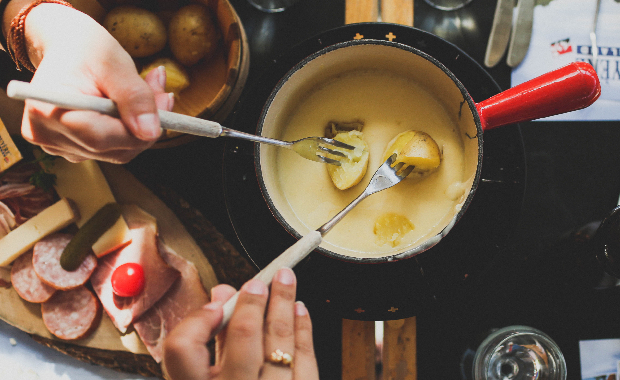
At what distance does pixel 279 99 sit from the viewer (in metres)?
0.68

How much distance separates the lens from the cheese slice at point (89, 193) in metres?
0.95

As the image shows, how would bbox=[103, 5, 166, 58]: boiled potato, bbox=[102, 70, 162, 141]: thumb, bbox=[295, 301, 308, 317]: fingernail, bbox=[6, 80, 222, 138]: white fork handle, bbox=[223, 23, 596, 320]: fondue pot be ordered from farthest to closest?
bbox=[103, 5, 166, 58]: boiled potato < bbox=[223, 23, 596, 320]: fondue pot < bbox=[295, 301, 308, 317]: fingernail < bbox=[102, 70, 162, 141]: thumb < bbox=[6, 80, 222, 138]: white fork handle

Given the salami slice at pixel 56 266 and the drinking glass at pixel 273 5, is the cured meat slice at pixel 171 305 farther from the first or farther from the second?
the drinking glass at pixel 273 5

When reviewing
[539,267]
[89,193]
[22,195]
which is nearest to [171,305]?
[89,193]

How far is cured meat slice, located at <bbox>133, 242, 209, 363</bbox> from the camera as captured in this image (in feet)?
3.09

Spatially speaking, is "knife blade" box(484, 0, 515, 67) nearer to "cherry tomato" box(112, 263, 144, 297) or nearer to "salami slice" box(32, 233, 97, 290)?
"cherry tomato" box(112, 263, 144, 297)

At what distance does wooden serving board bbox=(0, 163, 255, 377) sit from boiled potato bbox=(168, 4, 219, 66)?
1.09ft

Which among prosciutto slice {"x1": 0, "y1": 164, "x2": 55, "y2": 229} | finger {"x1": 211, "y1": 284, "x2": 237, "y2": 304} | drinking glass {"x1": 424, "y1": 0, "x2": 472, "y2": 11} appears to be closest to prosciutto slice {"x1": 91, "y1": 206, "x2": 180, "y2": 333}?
prosciutto slice {"x1": 0, "y1": 164, "x2": 55, "y2": 229}

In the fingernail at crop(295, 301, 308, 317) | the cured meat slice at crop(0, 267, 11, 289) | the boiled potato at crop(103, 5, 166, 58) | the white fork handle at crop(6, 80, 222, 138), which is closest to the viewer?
the white fork handle at crop(6, 80, 222, 138)

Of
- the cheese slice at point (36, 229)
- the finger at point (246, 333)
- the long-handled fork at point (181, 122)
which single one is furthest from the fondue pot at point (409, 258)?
the cheese slice at point (36, 229)

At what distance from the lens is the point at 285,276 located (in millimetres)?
574

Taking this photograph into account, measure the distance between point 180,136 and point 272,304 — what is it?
456mm

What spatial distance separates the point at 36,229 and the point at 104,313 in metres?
0.27

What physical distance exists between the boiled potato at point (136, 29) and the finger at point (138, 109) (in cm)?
40
